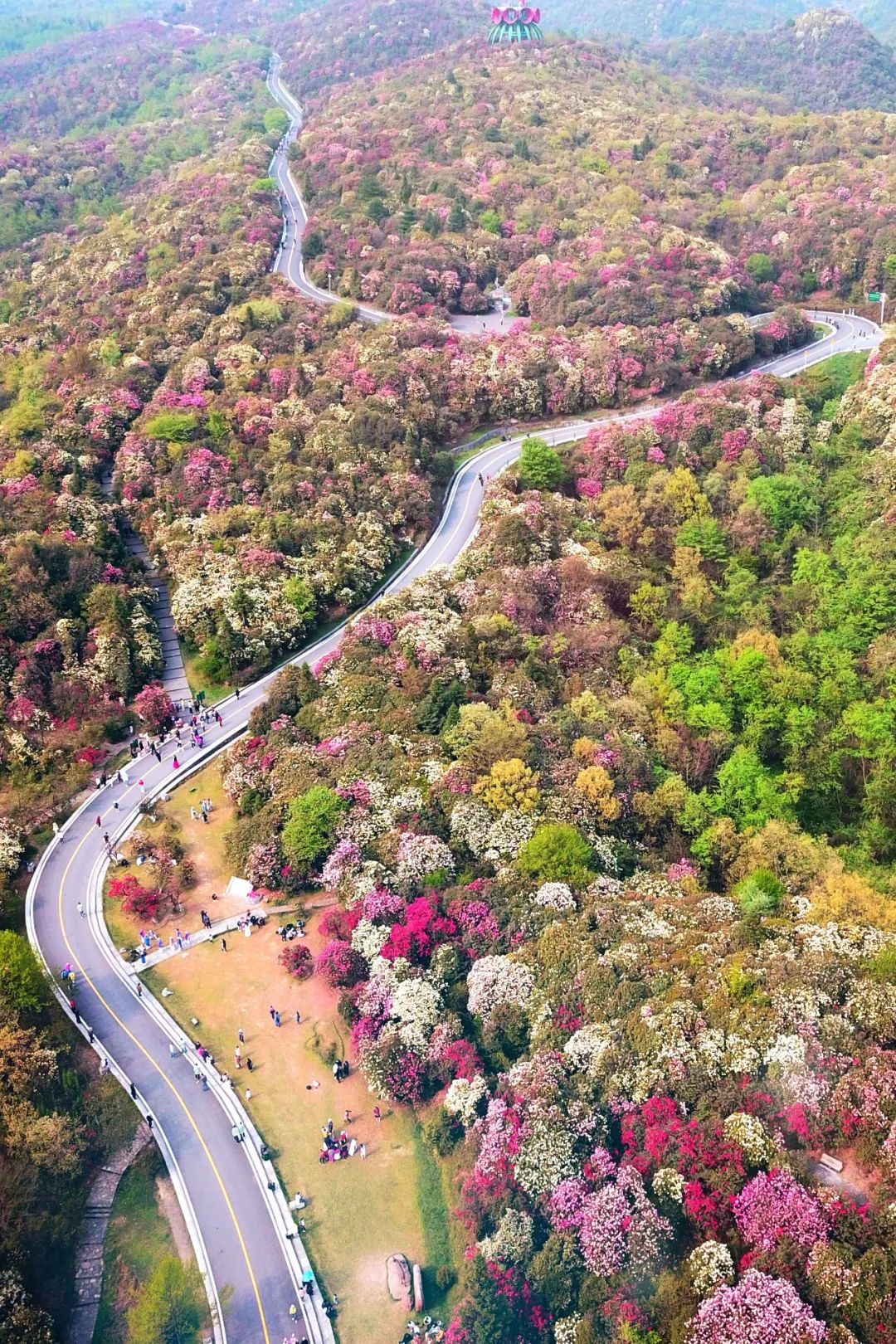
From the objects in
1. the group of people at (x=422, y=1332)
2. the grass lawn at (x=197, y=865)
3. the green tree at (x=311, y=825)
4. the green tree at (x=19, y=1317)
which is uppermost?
the green tree at (x=311, y=825)

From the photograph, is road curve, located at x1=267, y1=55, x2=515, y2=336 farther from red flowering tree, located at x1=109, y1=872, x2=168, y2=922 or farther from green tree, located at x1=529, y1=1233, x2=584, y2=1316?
green tree, located at x1=529, y1=1233, x2=584, y2=1316

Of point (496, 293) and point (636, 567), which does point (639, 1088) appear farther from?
point (496, 293)

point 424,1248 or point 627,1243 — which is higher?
point 627,1243

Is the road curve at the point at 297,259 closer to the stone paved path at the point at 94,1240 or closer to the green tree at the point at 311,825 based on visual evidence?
the green tree at the point at 311,825

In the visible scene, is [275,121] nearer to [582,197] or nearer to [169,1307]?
[582,197]

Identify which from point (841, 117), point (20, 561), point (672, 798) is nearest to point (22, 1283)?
point (672, 798)

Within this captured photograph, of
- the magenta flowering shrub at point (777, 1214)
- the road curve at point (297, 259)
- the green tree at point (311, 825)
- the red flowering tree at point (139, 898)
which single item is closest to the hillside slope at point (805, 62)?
the road curve at point (297, 259)

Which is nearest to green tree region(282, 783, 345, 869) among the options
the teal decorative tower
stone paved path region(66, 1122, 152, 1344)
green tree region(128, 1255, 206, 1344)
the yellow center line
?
the yellow center line
